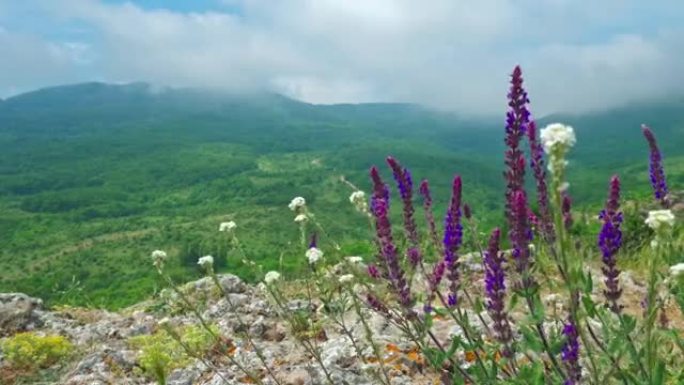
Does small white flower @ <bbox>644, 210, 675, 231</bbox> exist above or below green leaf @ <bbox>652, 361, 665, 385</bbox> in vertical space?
above

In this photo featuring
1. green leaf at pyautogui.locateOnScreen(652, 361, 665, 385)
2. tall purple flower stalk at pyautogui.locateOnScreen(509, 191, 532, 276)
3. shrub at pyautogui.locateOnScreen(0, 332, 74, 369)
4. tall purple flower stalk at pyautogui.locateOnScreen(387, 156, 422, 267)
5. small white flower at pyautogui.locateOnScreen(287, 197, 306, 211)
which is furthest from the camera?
shrub at pyautogui.locateOnScreen(0, 332, 74, 369)

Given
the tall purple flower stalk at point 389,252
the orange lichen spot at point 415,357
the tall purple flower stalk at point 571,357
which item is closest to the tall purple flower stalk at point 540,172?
the tall purple flower stalk at point 571,357

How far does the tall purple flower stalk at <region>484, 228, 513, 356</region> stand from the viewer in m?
4.29

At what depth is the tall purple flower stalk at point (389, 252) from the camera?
467 centimetres

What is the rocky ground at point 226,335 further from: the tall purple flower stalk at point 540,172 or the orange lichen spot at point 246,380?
the tall purple flower stalk at point 540,172

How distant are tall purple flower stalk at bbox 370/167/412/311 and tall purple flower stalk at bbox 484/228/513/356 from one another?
573 mm

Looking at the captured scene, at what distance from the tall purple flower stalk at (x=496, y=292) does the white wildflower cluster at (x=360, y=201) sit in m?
0.82

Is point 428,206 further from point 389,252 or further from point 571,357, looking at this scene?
point 571,357

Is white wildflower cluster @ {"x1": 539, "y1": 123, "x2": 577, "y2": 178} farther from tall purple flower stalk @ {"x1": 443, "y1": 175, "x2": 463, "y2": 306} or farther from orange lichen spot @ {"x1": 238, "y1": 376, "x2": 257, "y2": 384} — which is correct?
orange lichen spot @ {"x1": 238, "y1": 376, "x2": 257, "y2": 384}

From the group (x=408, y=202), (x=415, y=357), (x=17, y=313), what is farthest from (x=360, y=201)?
(x=17, y=313)

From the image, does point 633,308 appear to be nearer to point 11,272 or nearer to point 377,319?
point 377,319

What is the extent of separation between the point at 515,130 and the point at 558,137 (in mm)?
1541

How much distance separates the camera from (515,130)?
438cm

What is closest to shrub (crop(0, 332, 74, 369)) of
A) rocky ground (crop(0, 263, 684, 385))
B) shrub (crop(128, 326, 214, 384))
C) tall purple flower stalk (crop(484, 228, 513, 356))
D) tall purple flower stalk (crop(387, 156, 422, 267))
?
rocky ground (crop(0, 263, 684, 385))
